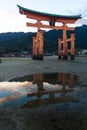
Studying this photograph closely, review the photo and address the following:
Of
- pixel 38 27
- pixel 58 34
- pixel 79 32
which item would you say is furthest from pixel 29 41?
pixel 38 27

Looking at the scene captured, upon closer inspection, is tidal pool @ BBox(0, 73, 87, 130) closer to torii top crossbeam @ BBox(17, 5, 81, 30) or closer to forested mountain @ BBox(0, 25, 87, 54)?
torii top crossbeam @ BBox(17, 5, 81, 30)

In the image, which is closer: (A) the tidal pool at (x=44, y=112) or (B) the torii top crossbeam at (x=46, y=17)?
(A) the tidal pool at (x=44, y=112)

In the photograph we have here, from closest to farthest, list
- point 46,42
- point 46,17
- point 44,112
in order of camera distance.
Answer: point 44,112 < point 46,17 < point 46,42

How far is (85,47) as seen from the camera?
73312 mm

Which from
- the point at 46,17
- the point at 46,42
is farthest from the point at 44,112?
the point at 46,42

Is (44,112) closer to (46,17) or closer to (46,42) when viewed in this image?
(46,17)

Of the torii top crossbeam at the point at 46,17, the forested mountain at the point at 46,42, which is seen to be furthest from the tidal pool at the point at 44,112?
the forested mountain at the point at 46,42

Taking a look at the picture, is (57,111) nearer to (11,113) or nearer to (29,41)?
(11,113)

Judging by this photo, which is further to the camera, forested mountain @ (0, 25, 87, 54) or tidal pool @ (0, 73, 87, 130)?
forested mountain @ (0, 25, 87, 54)

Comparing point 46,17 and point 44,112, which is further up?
point 46,17

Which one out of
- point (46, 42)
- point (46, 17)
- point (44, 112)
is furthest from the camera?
point (46, 42)

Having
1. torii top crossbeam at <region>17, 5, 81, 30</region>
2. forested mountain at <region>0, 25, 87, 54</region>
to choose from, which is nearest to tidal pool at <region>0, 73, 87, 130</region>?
torii top crossbeam at <region>17, 5, 81, 30</region>

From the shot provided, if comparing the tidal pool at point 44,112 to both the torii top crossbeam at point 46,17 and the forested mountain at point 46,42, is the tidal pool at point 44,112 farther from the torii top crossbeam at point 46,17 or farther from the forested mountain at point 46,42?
the forested mountain at point 46,42

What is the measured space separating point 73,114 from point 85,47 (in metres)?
72.4
